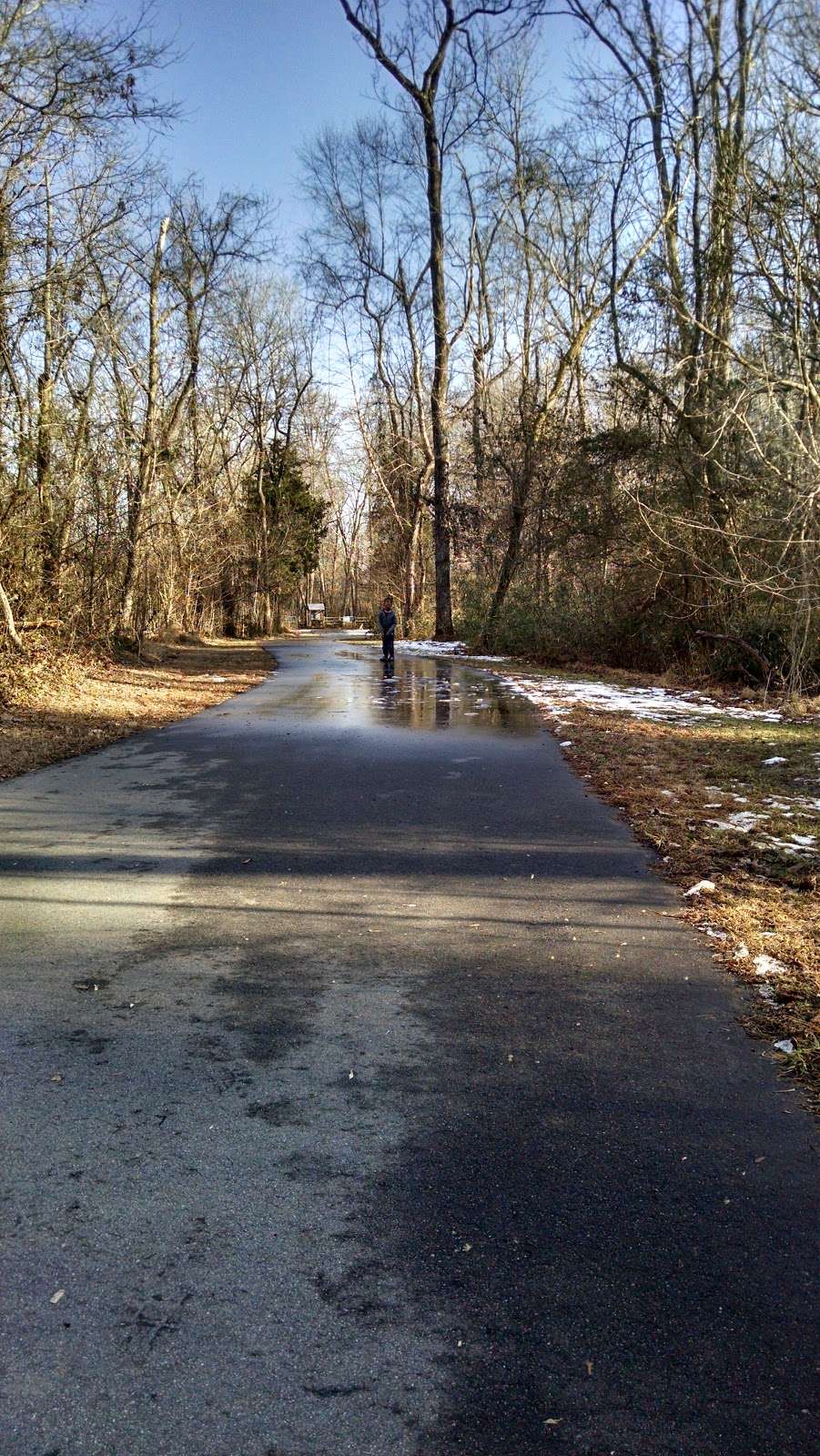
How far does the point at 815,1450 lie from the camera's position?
5.92 ft

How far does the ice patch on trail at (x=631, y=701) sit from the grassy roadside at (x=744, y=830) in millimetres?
565

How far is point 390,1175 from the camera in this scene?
2.68 meters

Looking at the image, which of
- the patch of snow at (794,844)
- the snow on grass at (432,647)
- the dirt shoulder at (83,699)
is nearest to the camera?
the patch of snow at (794,844)

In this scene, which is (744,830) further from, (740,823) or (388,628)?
(388,628)

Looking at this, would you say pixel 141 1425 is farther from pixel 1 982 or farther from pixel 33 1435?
pixel 1 982

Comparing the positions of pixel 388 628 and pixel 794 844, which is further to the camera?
pixel 388 628

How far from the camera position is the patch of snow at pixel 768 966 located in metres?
4.13

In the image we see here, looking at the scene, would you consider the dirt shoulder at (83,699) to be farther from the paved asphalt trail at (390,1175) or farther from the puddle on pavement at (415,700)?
the paved asphalt trail at (390,1175)

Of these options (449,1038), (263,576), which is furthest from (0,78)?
(263,576)

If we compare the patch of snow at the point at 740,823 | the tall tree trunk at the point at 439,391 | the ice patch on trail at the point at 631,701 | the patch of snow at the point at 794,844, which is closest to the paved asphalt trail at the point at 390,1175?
the patch of snow at the point at 794,844

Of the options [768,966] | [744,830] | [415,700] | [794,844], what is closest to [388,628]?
[415,700]

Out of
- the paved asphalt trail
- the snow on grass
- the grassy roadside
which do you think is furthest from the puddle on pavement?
the paved asphalt trail

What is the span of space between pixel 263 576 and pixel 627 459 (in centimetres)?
3296

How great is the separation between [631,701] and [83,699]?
340 inches
